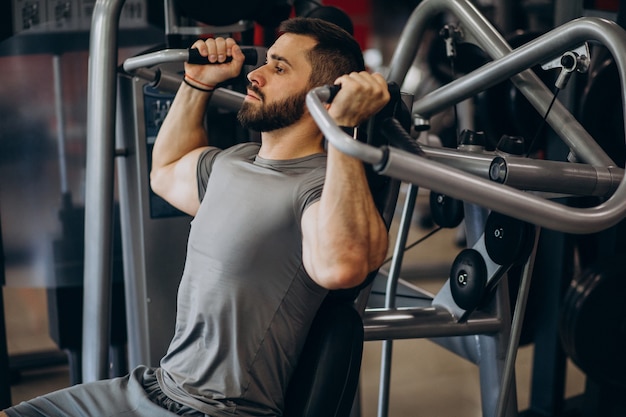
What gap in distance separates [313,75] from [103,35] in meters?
0.59

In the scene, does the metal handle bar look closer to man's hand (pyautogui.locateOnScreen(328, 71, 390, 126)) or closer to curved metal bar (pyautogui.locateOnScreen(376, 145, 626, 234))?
man's hand (pyautogui.locateOnScreen(328, 71, 390, 126))

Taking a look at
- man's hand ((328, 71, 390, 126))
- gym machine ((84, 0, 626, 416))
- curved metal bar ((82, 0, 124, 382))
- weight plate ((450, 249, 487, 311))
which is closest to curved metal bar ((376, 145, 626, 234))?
gym machine ((84, 0, 626, 416))

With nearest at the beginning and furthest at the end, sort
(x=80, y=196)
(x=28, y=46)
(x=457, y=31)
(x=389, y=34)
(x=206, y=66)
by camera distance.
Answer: (x=206, y=66)
(x=457, y=31)
(x=28, y=46)
(x=80, y=196)
(x=389, y=34)

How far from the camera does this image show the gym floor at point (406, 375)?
3.00 m

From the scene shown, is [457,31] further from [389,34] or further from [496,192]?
[389,34]

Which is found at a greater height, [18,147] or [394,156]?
[394,156]

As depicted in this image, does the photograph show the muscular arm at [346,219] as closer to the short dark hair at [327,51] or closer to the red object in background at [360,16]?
the short dark hair at [327,51]

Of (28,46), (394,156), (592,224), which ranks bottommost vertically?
(592,224)

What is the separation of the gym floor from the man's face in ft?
5.21

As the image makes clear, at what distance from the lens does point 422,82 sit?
5.62 metres

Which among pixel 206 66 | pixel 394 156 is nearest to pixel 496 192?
pixel 394 156

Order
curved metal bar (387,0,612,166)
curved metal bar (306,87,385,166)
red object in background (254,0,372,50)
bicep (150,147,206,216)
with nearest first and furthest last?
curved metal bar (306,87,385,166) → curved metal bar (387,0,612,166) → bicep (150,147,206,216) → red object in background (254,0,372,50)

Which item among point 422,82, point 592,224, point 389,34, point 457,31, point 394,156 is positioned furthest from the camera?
point 389,34

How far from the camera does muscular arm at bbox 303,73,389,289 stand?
4.42 feet
